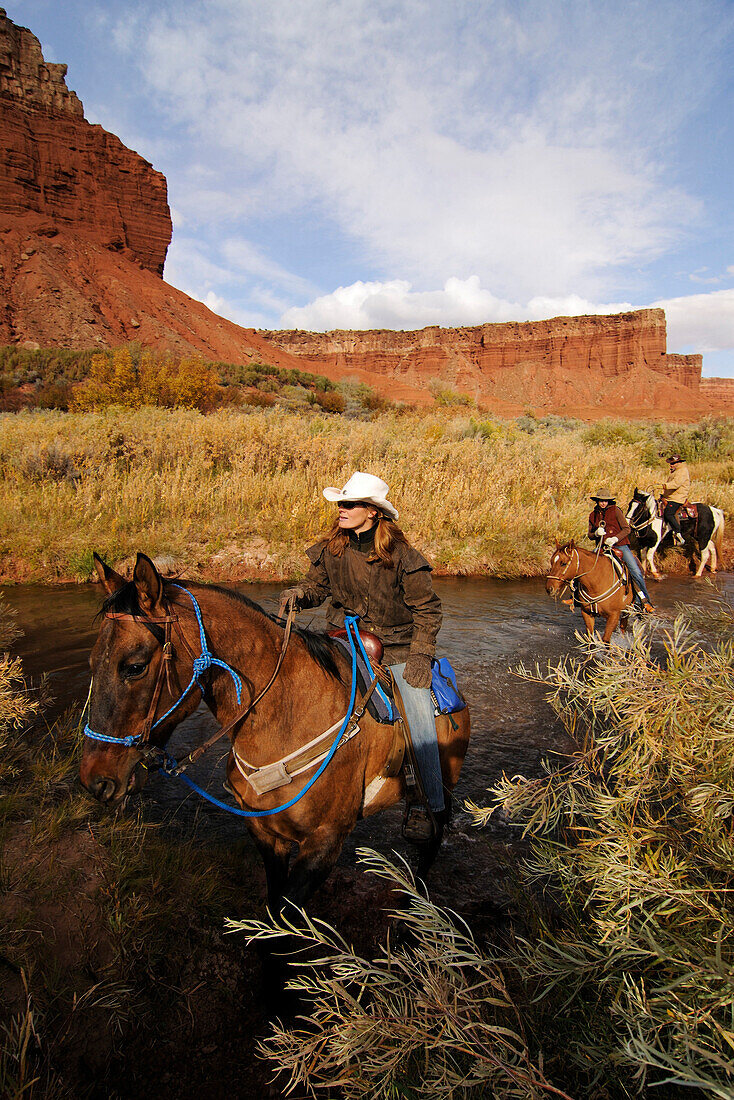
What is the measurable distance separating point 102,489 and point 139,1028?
408 inches

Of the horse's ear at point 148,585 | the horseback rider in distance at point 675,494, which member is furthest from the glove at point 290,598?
the horseback rider in distance at point 675,494

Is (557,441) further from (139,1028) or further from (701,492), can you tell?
(139,1028)

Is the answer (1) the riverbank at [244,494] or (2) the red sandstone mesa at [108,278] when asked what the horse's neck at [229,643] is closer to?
(1) the riverbank at [244,494]

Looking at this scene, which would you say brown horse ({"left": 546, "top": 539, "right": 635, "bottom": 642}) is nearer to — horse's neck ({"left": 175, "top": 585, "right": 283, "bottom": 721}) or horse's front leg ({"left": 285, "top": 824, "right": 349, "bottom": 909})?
horse's front leg ({"left": 285, "top": 824, "right": 349, "bottom": 909})

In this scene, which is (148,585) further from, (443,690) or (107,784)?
(443,690)

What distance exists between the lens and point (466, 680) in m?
6.67

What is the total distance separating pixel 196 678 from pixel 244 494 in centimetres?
991

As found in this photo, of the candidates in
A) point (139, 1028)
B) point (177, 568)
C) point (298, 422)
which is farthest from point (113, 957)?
point (298, 422)

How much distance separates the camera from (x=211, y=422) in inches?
579

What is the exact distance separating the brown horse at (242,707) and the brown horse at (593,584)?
5897 mm

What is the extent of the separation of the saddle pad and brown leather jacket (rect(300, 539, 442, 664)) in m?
0.29

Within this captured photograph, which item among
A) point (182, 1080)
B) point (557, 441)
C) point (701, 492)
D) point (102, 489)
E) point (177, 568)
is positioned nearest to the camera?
point (182, 1080)

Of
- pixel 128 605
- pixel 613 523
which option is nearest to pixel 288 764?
pixel 128 605

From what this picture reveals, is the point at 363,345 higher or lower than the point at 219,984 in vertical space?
higher
